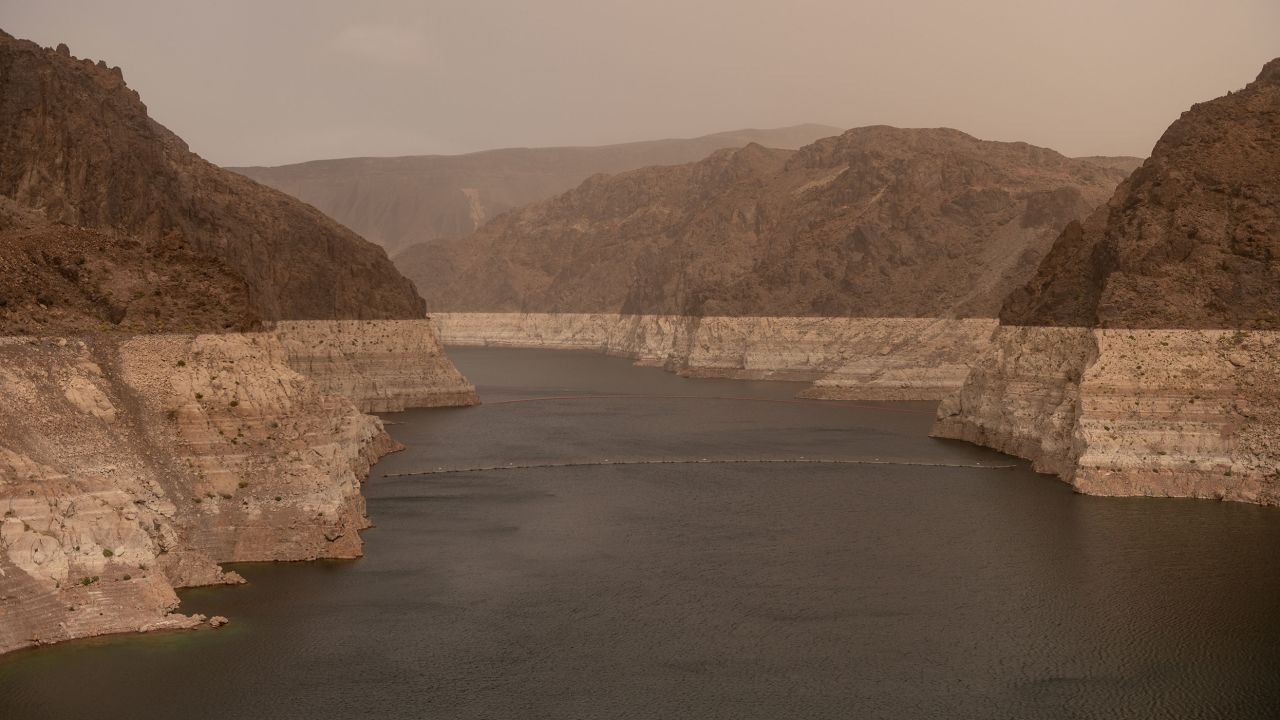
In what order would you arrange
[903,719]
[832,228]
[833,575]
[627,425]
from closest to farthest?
[903,719]
[833,575]
[627,425]
[832,228]

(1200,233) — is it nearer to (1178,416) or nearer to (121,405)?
(1178,416)

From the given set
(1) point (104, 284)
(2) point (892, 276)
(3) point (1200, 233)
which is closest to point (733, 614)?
(1) point (104, 284)

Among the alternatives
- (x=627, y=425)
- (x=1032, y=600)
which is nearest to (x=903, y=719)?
(x=1032, y=600)

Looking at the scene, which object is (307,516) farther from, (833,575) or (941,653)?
(941,653)

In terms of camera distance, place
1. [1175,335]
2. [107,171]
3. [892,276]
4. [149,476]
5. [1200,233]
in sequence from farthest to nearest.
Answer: [892,276] → [1200,233] → [1175,335] → [107,171] → [149,476]

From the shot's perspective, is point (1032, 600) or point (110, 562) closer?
point (110, 562)
